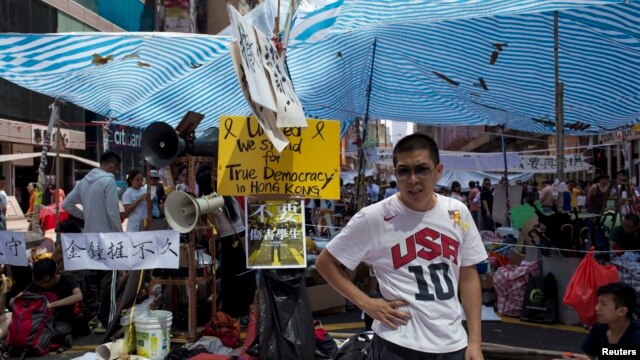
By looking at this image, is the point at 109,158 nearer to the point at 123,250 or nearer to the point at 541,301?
the point at 123,250

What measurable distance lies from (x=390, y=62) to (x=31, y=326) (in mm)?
5212

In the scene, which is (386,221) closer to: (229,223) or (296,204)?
(296,204)

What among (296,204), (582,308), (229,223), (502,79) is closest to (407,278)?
(296,204)

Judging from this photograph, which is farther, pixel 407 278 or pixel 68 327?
pixel 68 327

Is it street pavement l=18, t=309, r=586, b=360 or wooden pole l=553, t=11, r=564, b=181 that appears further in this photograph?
wooden pole l=553, t=11, r=564, b=181

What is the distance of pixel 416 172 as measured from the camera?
2537 mm

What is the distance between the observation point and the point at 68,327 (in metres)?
5.84

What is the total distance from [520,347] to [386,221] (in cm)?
358

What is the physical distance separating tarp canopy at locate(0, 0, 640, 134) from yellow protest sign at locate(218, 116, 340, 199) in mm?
1309

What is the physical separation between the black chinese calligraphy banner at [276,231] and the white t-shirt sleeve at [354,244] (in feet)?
6.35

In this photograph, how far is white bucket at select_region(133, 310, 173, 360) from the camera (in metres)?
5.00

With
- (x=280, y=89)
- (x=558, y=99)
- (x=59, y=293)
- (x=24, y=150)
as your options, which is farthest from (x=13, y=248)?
(x=24, y=150)

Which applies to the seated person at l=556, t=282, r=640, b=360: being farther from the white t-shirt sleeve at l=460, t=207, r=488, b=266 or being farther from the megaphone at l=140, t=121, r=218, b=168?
the megaphone at l=140, t=121, r=218, b=168

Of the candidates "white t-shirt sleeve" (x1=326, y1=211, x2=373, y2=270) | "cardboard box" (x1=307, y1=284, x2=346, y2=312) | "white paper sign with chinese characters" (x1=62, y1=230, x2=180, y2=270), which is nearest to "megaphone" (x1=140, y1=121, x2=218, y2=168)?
"white paper sign with chinese characters" (x1=62, y1=230, x2=180, y2=270)
